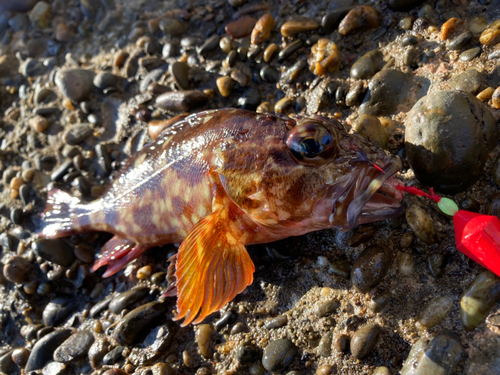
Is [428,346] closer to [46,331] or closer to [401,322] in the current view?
[401,322]

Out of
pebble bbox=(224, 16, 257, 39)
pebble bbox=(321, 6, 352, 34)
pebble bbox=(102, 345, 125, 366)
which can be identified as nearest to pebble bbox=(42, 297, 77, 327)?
pebble bbox=(102, 345, 125, 366)

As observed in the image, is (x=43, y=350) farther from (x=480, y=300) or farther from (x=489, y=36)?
(x=489, y=36)

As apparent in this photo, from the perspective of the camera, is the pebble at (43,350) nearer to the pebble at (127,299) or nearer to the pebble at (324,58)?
the pebble at (127,299)

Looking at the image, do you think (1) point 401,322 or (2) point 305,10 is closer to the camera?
(1) point 401,322

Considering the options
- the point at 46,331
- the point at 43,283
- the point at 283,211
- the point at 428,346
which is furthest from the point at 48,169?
the point at 428,346

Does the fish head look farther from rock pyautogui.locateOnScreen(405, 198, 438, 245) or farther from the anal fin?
the anal fin

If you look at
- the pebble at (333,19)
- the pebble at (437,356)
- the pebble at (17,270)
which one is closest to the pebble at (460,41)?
the pebble at (333,19)
